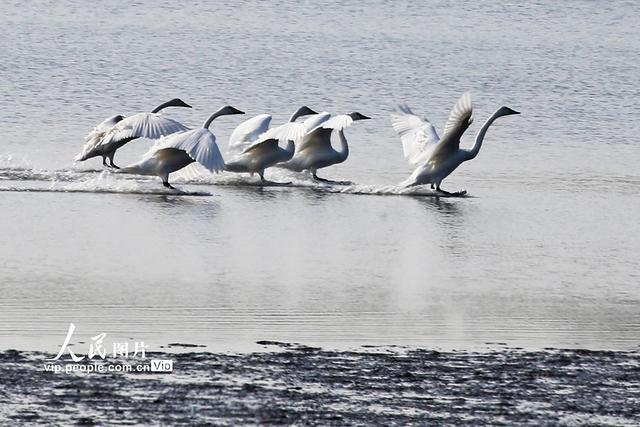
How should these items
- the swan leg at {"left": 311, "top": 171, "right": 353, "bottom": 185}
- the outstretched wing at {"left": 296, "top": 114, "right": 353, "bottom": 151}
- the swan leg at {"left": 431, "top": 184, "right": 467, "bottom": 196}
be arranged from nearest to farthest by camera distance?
the swan leg at {"left": 431, "top": 184, "right": 467, "bottom": 196}
the swan leg at {"left": 311, "top": 171, "right": 353, "bottom": 185}
the outstretched wing at {"left": 296, "top": 114, "right": 353, "bottom": 151}

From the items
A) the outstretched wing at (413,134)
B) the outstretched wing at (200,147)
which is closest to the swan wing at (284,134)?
the outstretched wing at (200,147)

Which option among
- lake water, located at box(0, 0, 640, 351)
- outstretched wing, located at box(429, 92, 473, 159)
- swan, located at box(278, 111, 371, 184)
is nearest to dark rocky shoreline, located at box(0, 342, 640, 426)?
lake water, located at box(0, 0, 640, 351)

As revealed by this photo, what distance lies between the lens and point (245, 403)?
29.6 ft

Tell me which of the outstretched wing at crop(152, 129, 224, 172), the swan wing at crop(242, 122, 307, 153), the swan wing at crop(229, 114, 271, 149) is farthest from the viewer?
Answer: the swan wing at crop(229, 114, 271, 149)

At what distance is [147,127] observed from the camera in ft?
59.7

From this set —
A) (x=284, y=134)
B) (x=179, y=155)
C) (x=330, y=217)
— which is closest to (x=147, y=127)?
(x=179, y=155)

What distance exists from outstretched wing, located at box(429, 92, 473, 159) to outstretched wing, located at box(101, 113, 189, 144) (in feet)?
8.99

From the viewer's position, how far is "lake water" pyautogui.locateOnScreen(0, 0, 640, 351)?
→ 37.3 feet

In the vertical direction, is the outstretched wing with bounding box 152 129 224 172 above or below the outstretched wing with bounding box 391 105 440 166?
below

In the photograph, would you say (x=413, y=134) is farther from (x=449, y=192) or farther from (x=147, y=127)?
(x=147, y=127)

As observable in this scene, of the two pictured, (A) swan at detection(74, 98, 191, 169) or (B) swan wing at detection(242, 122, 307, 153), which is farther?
(B) swan wing at detection(242, 122, 307, 153)

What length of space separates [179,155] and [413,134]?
2.94m

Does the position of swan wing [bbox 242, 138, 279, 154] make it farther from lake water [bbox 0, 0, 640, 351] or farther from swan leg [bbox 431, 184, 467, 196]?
swan leg [bbox 431, 184, 467, 196]

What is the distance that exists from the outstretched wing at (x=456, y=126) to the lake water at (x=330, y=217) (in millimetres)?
632
